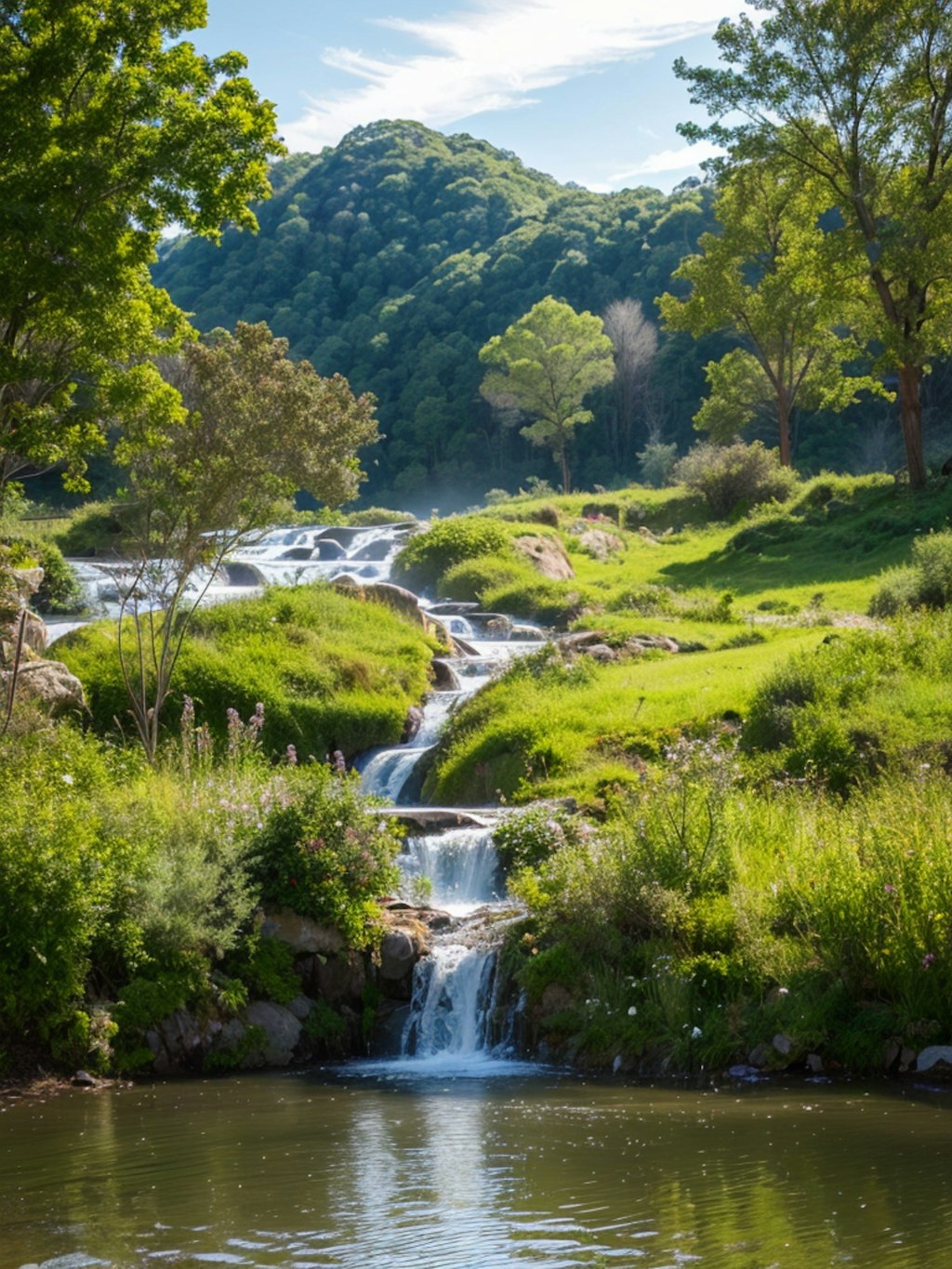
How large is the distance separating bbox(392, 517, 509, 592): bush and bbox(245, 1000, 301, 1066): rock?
73.3 feet

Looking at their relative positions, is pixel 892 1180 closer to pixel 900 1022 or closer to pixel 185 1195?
pixel 900 1022

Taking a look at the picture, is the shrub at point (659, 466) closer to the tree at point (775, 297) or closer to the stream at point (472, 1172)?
the tree at point (775, 297)

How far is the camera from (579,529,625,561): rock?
122 feet

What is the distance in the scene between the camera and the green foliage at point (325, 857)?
1117 cm

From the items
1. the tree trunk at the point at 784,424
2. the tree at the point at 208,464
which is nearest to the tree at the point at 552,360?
the tree trunk at the point at 784,424

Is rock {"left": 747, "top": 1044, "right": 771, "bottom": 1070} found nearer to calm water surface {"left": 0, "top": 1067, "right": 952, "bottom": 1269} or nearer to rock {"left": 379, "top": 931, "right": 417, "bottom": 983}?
calm water surface {"left": 0, "top": 1067, "right": 952, "bottom": 1269}

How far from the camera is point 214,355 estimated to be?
57.3 ft

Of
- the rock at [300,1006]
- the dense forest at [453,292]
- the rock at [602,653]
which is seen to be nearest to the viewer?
the rock at [300,1006]

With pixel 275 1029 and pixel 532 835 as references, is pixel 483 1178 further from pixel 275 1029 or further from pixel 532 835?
pixel 532 835

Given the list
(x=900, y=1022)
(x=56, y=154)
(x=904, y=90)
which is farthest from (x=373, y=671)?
(x=904, y=90)

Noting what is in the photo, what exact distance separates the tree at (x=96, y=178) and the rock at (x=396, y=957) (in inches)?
247

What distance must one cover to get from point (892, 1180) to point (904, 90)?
1193 inches

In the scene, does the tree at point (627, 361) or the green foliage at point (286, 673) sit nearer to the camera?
the green foliage at point (286, 673)

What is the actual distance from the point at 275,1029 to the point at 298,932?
0.87 meters
